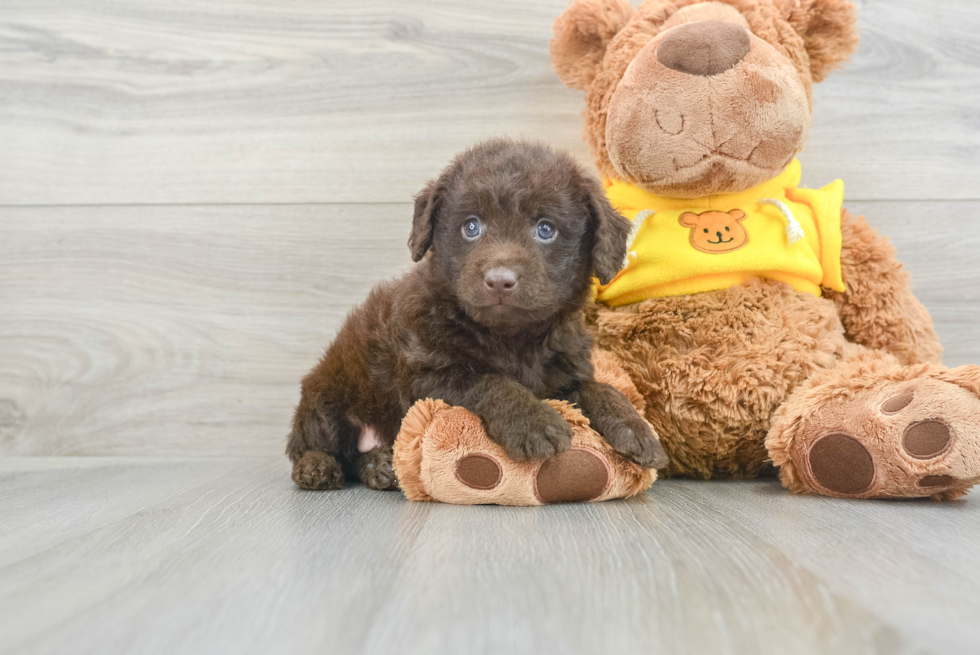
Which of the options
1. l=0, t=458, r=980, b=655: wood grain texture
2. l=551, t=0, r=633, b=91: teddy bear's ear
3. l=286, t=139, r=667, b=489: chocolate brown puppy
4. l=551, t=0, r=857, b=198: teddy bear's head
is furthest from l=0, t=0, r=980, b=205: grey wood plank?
l=0, t=458, r=980, b=655: wood grain texture

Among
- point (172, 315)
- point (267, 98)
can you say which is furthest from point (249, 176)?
point (172, 315)

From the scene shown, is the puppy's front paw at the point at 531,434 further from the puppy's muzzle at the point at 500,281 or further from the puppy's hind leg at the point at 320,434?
the puppy's hind leg at the point at 320,434

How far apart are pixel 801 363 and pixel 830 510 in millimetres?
452

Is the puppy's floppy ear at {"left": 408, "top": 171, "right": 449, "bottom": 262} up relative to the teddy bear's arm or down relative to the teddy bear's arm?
up

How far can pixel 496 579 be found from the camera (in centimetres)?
108

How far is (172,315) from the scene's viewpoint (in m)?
2.61

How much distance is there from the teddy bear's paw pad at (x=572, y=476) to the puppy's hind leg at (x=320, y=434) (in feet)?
2.21

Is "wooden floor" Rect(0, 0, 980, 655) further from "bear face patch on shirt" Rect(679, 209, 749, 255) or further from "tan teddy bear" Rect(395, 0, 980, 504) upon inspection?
"bear face patch on shirt" Rect(679, 209, 749, 255)

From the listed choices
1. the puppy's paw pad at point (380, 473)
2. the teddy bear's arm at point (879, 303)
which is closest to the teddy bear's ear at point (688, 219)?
the teddy bear's arm at point (879, 303)

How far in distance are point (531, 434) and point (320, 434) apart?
30.4 inches

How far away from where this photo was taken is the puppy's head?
1515mm

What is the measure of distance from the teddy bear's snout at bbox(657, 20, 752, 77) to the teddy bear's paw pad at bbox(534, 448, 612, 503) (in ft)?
3.26

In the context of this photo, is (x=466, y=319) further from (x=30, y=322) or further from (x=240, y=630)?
(x=30, y=322)

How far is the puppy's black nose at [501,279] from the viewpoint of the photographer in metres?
1.46
